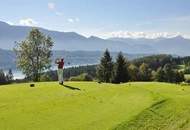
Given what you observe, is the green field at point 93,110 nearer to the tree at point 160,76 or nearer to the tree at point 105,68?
the tree at point 105,68

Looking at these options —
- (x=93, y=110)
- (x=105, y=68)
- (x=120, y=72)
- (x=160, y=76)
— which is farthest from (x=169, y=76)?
(x=93, y=110)

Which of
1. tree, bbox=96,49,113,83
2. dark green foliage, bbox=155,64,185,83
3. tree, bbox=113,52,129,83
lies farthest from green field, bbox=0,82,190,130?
dark green foliage, bbox=155,64,185,83

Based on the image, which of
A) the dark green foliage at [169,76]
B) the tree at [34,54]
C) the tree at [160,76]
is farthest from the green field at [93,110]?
the dark green foliage at [169,76]

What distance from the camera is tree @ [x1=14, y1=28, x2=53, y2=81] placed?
71938 millimetres

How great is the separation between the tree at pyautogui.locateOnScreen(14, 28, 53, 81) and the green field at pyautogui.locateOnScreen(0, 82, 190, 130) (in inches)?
1805

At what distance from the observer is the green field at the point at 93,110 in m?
16.3

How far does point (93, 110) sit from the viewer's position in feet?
63.9

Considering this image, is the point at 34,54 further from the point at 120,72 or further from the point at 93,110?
the point at 93,110

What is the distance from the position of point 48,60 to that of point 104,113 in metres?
56.1

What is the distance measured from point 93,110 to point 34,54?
5447 centimetres

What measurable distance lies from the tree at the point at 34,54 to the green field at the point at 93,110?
4586cm

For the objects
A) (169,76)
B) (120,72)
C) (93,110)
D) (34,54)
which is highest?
(34,54)

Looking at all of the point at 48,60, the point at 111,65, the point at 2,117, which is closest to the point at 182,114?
the point at 2,117

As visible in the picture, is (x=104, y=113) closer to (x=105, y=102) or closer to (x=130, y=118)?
(x=130, y=118)
